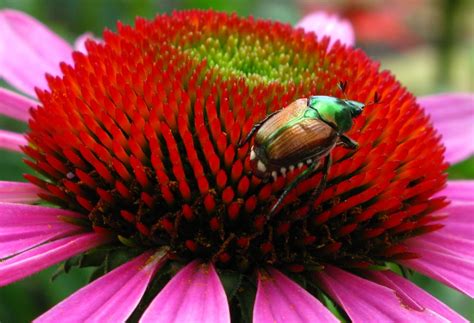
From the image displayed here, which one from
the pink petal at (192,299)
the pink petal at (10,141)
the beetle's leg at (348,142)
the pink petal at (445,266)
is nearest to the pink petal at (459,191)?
the pink petal at (445,266)

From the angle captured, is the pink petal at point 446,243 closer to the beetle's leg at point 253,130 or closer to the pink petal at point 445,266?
the pink petal at point 445,266

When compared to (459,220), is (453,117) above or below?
above

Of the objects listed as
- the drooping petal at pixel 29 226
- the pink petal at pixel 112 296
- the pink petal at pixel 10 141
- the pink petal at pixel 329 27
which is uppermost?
the pink petal at pixel 329 27

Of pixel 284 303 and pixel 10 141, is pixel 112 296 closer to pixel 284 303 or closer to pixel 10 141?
pixel 284 303

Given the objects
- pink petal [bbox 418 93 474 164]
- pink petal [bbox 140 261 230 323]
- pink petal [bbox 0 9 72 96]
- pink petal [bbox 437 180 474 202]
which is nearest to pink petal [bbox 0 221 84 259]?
pink petal [bbox 140 261 230 323]

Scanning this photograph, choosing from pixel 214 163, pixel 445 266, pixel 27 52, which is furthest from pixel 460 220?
pixel 27 52
